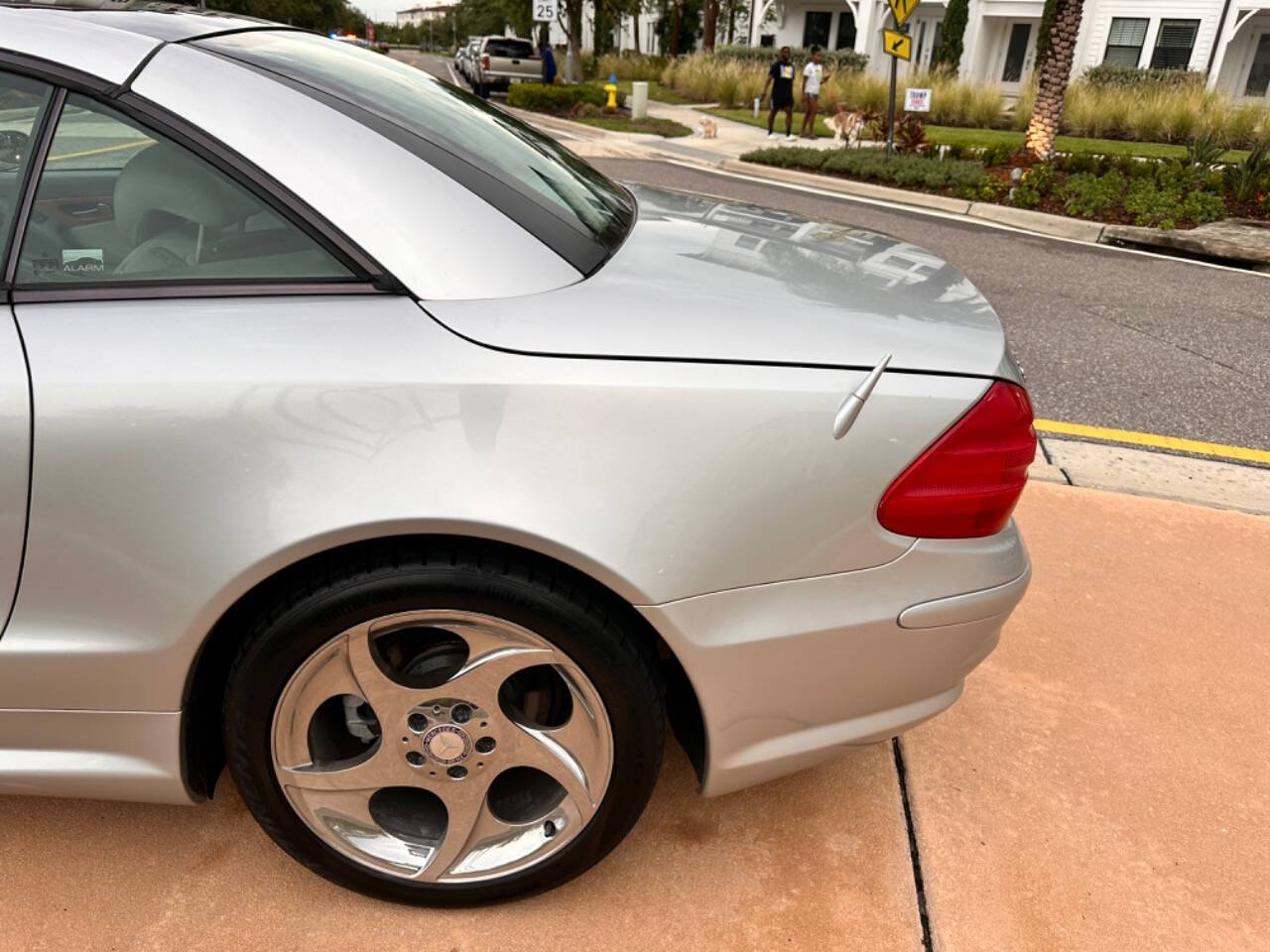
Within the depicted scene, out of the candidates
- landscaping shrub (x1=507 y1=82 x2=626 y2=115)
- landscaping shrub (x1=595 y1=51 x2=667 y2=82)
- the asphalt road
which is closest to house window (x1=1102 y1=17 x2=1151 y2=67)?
landscaping shrub (x1=595 y1=51 x2=667 y2=82)

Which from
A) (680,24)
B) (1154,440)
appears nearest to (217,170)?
(1154,440)

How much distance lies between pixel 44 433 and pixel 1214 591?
3228mm

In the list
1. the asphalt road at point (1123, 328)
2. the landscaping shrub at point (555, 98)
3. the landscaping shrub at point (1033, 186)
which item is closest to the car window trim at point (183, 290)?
the asphalt road at point (1123, 328)

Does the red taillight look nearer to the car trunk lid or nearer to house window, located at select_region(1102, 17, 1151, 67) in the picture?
the car trunk lid

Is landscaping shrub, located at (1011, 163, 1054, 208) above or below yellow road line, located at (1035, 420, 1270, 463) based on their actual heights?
above

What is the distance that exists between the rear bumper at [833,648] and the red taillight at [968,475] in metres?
0.05

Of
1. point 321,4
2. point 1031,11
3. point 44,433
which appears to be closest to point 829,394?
point 44,433

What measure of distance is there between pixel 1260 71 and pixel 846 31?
47.9 ft

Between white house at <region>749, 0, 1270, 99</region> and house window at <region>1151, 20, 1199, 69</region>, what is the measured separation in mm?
28

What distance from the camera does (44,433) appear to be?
1497 millimetres

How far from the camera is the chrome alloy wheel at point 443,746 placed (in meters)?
1.63

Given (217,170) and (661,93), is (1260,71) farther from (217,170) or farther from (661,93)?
(217,170)

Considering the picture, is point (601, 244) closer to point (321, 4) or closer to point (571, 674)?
point (571, 674)

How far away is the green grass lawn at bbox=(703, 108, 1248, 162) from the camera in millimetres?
14664
